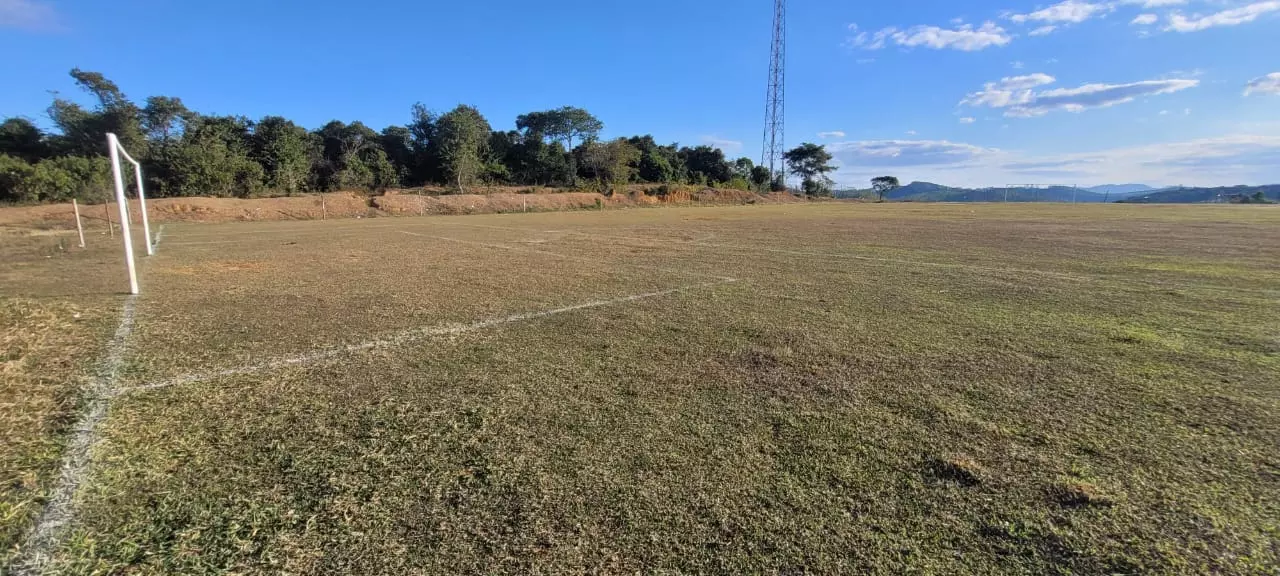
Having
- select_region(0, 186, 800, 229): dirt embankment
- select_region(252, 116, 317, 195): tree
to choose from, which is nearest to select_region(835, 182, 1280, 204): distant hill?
select_region(0, 186, 800, 229): dirt embankment

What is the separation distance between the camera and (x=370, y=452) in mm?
2559

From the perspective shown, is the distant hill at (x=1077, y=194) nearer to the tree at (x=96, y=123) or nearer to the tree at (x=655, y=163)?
the tree at (x=655, y=163)

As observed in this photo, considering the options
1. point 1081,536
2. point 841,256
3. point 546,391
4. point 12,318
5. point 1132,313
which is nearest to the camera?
point 1081,536

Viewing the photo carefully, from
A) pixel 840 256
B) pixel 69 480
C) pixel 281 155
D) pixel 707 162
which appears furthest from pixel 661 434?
pixel 707 162

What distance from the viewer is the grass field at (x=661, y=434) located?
187 cm

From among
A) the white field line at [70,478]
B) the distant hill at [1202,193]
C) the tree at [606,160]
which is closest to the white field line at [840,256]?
the white field line at [70,478]

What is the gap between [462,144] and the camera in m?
49.8

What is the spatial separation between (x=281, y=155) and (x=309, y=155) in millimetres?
3801

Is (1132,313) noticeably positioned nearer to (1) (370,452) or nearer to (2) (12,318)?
(1) (370,452)

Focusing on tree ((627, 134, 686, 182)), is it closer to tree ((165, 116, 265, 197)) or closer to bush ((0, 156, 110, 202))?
tree ((165, 116, 265, 197))

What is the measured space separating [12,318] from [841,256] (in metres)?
11.1

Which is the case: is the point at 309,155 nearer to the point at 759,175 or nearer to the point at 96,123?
the point at 96,123

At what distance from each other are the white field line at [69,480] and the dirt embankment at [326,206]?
57.5 ft

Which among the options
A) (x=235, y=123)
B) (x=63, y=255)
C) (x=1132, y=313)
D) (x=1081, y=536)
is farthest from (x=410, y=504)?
(x=235, y=123)
